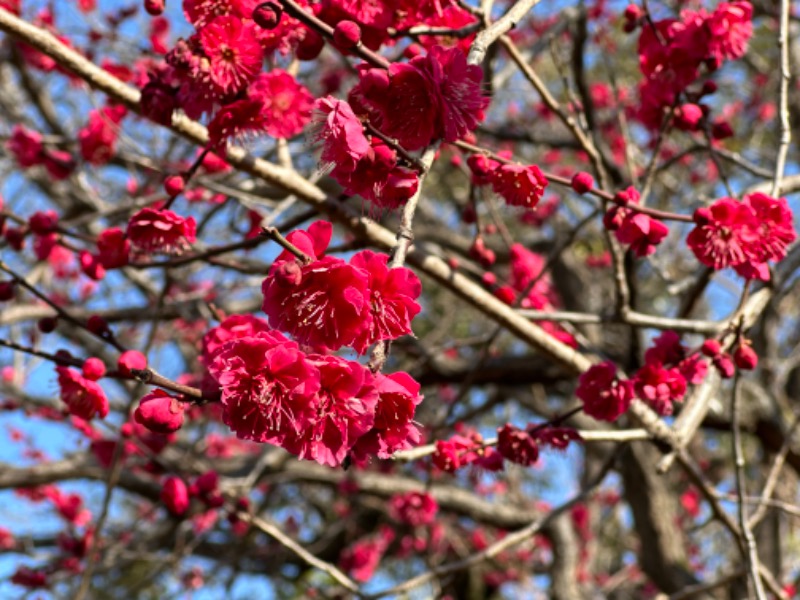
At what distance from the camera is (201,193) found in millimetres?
3402

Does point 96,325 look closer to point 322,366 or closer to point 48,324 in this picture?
point 48,324

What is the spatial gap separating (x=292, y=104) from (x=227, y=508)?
1237 mm

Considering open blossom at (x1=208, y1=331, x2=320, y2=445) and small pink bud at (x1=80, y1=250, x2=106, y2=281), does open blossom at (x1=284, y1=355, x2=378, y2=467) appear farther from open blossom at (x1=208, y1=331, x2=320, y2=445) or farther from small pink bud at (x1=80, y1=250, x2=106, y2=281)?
small pink bud at (x1=80, y1=250, x2=106, y2=281)

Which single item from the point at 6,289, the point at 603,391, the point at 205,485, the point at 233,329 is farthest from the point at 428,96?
the point at 205,485

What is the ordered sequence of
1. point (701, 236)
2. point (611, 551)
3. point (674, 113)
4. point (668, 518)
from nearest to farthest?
point (701, 236)
point (674, 113)
point (668, 518)
point (611, 551)

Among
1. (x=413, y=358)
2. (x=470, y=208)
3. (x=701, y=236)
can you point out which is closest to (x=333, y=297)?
(x=701, y=236)

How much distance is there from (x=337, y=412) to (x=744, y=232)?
3.58 ft

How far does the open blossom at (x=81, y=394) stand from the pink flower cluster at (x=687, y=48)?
1653 millimetres

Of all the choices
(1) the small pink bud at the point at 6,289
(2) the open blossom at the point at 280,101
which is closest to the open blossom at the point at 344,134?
(2) the open blossom at the point at 280,101

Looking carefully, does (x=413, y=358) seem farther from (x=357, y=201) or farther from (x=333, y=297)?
(x=333, y=297)

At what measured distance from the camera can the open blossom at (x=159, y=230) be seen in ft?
6.03

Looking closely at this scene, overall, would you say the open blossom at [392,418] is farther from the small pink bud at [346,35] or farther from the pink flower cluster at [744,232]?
the pink flower cluster at [744,232]

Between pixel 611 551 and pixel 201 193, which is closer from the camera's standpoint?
pixel 201 193

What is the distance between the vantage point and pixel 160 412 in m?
1.13
